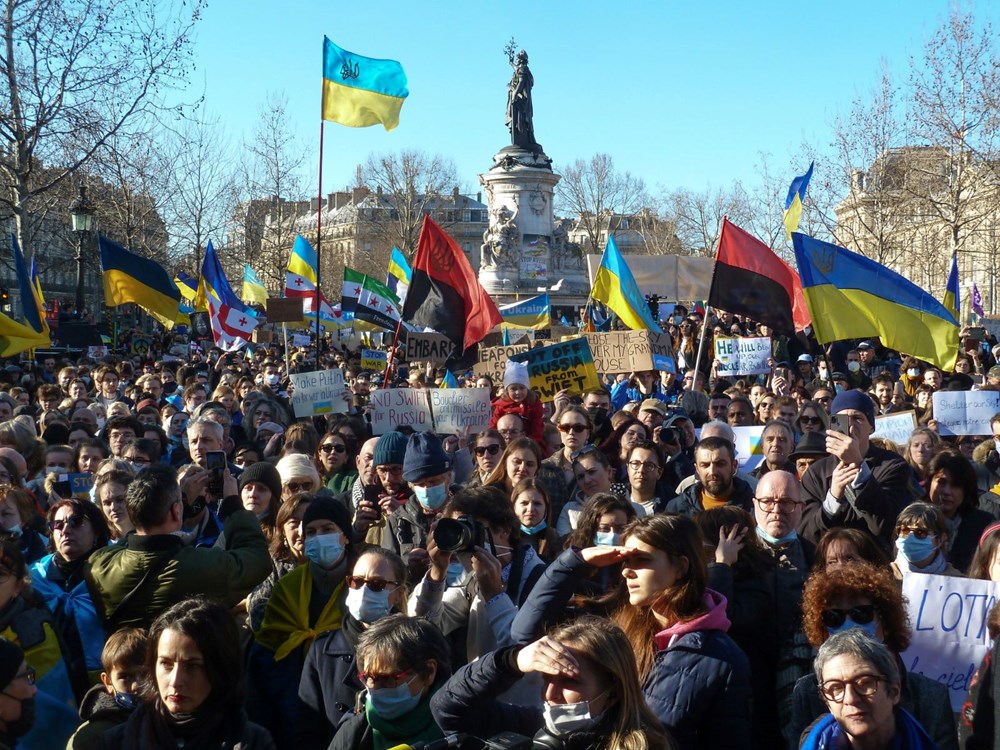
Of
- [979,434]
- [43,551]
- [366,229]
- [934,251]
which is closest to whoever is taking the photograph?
[43,551]

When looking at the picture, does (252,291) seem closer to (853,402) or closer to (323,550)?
(853,402)

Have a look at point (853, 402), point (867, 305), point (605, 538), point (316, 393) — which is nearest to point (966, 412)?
point (867, 305)

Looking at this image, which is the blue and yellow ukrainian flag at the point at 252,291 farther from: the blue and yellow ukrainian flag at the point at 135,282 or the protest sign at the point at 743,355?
the protest sign at the point at 743,355

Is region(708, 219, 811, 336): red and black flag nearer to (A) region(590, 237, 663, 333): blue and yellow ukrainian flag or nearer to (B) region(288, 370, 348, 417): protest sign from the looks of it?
(A) region(590, 237, 663, 333): blue and yellow ukrainian flag

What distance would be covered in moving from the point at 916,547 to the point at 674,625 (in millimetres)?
1714

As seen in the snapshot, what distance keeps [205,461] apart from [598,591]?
3674mm

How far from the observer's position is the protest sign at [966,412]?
31.2ft

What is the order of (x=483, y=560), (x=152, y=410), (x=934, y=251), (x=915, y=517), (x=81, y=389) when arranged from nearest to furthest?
(x=483, y=560)
(x=915, y=517)
(x=152, y=410)
(x=81, y=389)
(x=934, y=251)

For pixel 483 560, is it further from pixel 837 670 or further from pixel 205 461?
pixel 205 461

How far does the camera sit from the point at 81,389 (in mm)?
12352

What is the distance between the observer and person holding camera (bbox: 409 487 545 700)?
423 centimetres

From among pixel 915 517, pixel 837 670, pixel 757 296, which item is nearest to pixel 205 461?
pixel 915 517

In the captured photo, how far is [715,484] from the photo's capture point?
247 inches

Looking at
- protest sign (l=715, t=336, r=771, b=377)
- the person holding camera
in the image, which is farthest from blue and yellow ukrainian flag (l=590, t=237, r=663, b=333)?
the person holding camera
